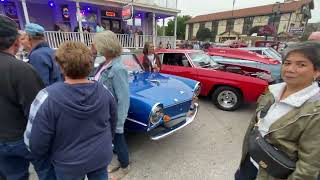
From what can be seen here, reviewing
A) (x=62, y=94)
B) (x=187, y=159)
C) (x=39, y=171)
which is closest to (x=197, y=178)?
(x=187, y=159)

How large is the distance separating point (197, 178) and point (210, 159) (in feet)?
1.80

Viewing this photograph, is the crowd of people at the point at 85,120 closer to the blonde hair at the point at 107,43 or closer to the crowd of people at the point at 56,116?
the crowd of people at the point at 56,116

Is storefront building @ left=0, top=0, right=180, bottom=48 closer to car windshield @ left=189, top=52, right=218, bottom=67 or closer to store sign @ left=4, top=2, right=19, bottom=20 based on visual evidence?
store sign @ left=4, top=2, right=19, bottom=20

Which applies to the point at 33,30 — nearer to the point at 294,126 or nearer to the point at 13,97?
the point at 13,97

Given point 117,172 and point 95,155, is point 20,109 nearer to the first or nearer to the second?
point 95,155

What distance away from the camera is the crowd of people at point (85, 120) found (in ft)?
4.44

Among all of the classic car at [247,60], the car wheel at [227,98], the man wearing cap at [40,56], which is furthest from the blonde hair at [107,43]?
the classic car at [247,60]

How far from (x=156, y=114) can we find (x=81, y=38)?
9.45m

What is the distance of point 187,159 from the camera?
10.8ft

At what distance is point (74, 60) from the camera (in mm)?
1450

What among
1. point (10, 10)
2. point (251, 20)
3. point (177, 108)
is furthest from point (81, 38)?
point (251, 20)

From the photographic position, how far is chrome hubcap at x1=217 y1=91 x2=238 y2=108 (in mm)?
5258

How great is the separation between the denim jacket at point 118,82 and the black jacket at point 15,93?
0.82 m

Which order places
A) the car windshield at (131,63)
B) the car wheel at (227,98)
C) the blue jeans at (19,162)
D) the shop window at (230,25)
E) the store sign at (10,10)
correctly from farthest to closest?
the shop window at (230,25), the store sign at (10,10), the car wheel at (227,98), the car windshield at (131,63), the blue jeans at (19,162)
